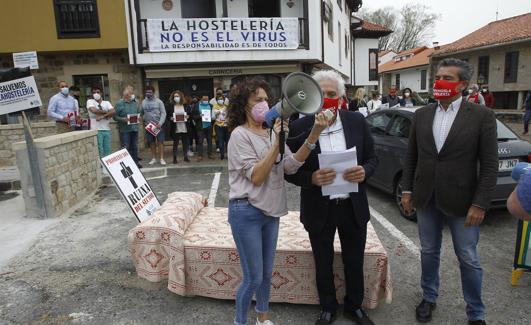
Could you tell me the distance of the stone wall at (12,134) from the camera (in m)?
8.91

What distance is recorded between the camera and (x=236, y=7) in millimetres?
14055

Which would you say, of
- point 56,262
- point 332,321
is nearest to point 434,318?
point 332,321

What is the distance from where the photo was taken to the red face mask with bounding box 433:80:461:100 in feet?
9.00

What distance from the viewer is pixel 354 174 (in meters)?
2.62

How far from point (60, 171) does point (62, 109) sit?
308cm

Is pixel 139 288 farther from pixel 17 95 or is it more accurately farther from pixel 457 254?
pixel 17 95

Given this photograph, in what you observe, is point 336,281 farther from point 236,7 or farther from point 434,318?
point 236,7

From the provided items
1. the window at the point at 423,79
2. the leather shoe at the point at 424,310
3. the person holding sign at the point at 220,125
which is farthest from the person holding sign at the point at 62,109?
the window at the point at 423,79

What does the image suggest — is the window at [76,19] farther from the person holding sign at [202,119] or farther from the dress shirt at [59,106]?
the person holding sign at [202,119]

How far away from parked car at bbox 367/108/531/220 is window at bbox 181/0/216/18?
31.4 ft

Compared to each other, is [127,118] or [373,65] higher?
[373,65]

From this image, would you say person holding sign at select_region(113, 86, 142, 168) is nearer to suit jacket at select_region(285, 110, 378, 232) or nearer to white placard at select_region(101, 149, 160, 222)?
white placard at select_region(101, 149, 160, 222)

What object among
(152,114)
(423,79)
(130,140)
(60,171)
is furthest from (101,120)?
(423,79)

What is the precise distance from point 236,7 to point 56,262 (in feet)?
39.8
